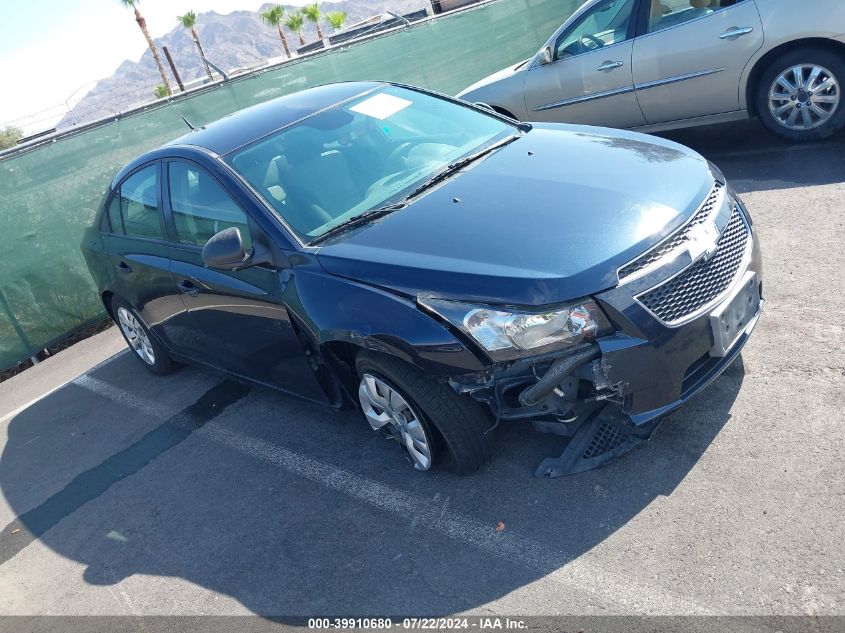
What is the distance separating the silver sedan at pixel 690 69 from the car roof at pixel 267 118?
9.81 ft

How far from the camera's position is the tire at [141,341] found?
5.73m

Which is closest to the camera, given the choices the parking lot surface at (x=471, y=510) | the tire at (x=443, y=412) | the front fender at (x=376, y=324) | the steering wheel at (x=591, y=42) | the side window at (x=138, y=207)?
the parking lot surface at (x=471, y=510)

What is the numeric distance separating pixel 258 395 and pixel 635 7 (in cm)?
487

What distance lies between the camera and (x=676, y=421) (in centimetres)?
354

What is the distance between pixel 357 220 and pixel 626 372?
61.1 inches

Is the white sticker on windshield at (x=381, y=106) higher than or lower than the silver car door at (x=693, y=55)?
higher

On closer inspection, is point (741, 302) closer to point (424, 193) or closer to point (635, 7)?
point (424, 193)

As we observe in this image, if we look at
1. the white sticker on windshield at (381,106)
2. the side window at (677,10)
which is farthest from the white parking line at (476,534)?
the side window at (677,10)

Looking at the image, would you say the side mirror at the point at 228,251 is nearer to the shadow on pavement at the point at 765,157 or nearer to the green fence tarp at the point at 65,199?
the shadow on pavement at the point at 765,157

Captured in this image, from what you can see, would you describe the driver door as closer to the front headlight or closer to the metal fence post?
the front headlight

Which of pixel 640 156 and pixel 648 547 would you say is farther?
pixel 640 156

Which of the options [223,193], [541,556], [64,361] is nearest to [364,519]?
[541,556]

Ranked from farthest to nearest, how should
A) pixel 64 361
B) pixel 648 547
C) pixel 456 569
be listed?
pixel 64 361
pixel 456 569
pixel 648 547

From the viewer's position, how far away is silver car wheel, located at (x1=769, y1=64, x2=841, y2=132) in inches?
234
